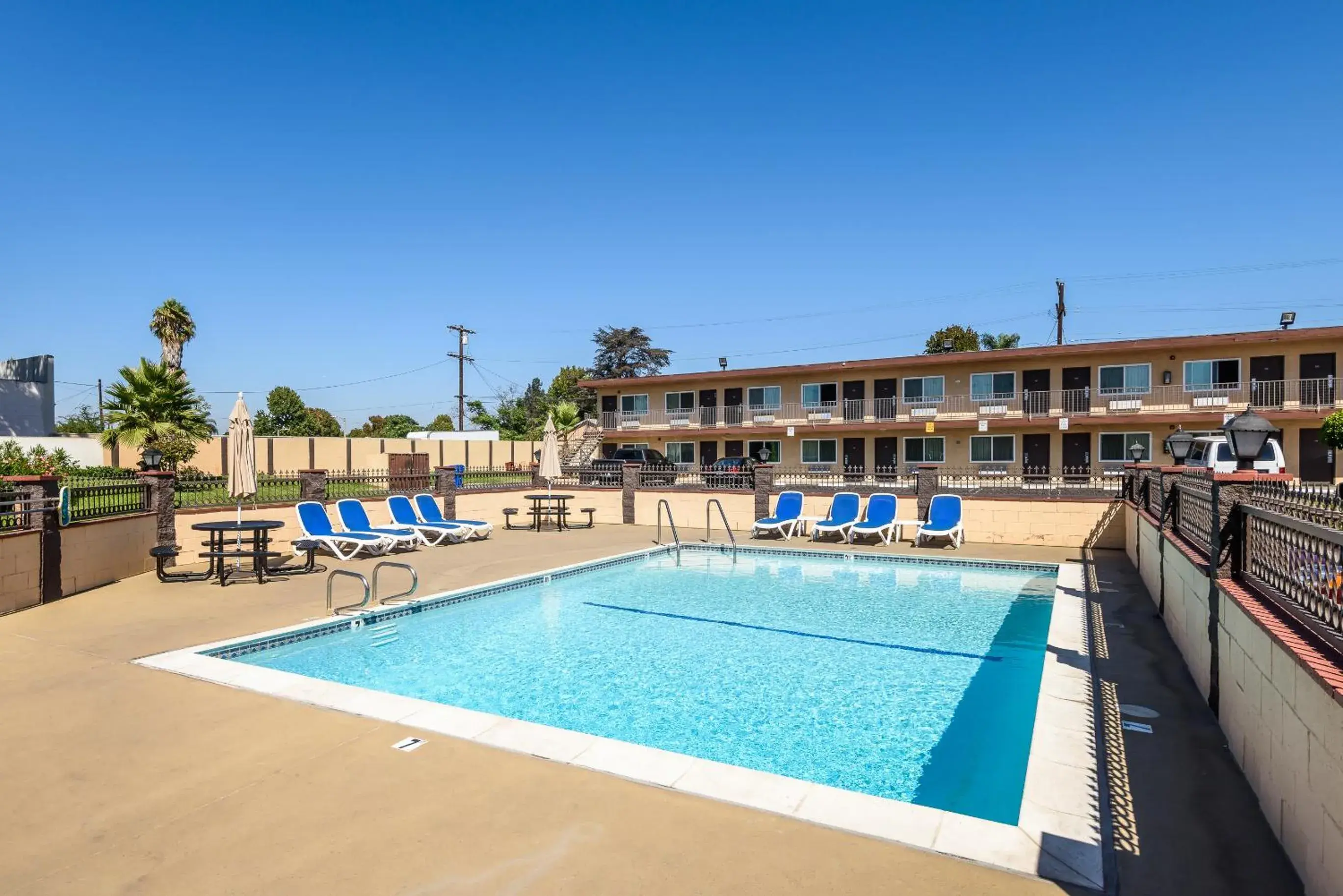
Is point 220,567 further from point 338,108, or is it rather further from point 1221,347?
point 1221,347

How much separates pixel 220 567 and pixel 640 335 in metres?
58.4

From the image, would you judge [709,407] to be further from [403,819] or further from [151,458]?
[403,819]

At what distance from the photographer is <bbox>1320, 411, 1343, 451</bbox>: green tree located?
20.0m

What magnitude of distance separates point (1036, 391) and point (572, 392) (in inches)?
1580

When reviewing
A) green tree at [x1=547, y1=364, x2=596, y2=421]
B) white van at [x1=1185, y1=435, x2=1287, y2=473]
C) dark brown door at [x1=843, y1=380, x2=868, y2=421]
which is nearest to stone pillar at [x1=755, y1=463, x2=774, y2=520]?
white van at [x1=1185, y1=435, x2=1287, y2=473]

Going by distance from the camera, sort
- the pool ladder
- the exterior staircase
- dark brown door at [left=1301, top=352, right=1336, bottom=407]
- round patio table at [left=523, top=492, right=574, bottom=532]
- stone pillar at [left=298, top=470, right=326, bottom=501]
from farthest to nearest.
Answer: the exterior staircase < dark brown door at [left=1301, top=352, right=1336, bottom=407] < round patio table at [left=523, top=492, right=574, bottom=532] < stone pillar at [left=298, top=470, right=326, bottom=501] < the pool ladder

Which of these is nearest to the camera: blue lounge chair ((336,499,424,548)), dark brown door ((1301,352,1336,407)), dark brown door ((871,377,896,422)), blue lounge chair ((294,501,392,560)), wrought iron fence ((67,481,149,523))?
wrought iron fence ((67,481,149,523))

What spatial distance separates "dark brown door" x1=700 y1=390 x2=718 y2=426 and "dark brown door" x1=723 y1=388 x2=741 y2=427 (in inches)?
15.9

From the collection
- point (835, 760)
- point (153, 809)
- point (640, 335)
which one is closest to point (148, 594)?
point (153, 809)

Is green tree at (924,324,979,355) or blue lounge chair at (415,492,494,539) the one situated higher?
green tree at (924,324,979,355)

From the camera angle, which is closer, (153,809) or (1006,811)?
(153,809)

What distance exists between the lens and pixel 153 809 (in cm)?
374

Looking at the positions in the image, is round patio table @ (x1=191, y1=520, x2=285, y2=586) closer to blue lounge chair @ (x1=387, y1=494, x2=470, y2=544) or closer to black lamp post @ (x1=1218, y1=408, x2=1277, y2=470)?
blue lounge chair @ (x1=387, y1=494, x2=470, y2=544)

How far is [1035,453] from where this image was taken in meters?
27.5
